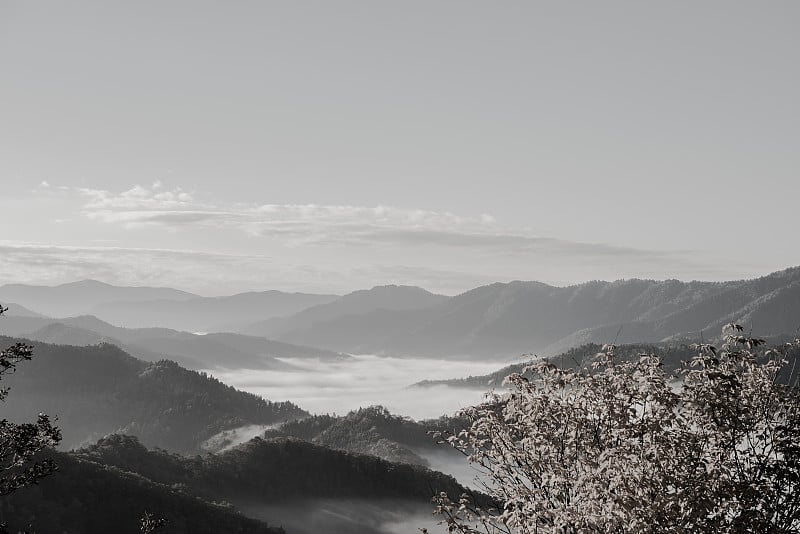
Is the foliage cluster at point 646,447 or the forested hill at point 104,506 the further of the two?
the forested hill at point 104,506

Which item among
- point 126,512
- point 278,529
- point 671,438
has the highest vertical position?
point 671,438

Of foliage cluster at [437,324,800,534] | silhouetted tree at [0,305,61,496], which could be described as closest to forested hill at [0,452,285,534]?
silhouetted tree at [0,305,61,496]

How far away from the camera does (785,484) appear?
22641mm

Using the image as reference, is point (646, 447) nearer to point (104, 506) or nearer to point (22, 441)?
point (22, 441)

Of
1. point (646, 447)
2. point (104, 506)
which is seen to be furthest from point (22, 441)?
point (104, 506)

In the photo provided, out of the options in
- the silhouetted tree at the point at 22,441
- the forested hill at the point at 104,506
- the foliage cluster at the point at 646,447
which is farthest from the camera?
the forested hill at the point at 104,506

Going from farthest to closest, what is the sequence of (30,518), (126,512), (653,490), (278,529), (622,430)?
(278,529) < (126,512) < (30,518) < (622,430) < (653,490)

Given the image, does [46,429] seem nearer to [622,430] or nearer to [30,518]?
[622,430]

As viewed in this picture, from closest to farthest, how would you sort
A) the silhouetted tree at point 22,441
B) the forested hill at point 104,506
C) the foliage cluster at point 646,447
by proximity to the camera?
the silhouetted tree at point 22,441 < the foliage cluster at point 646,447 < the forested hill at point 104,506

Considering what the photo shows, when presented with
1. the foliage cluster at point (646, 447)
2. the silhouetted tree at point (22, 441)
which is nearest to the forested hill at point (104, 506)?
the silhouetted tree at point (22, 441)

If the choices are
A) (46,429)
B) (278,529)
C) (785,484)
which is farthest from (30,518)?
(785,484)

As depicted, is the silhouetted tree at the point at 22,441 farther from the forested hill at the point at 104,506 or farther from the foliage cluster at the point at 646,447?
the forested hill at the point at 104,506

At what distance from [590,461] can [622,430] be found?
1.93m

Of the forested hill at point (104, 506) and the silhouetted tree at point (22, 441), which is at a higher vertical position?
the silhouetted tree at point (22, 441)
